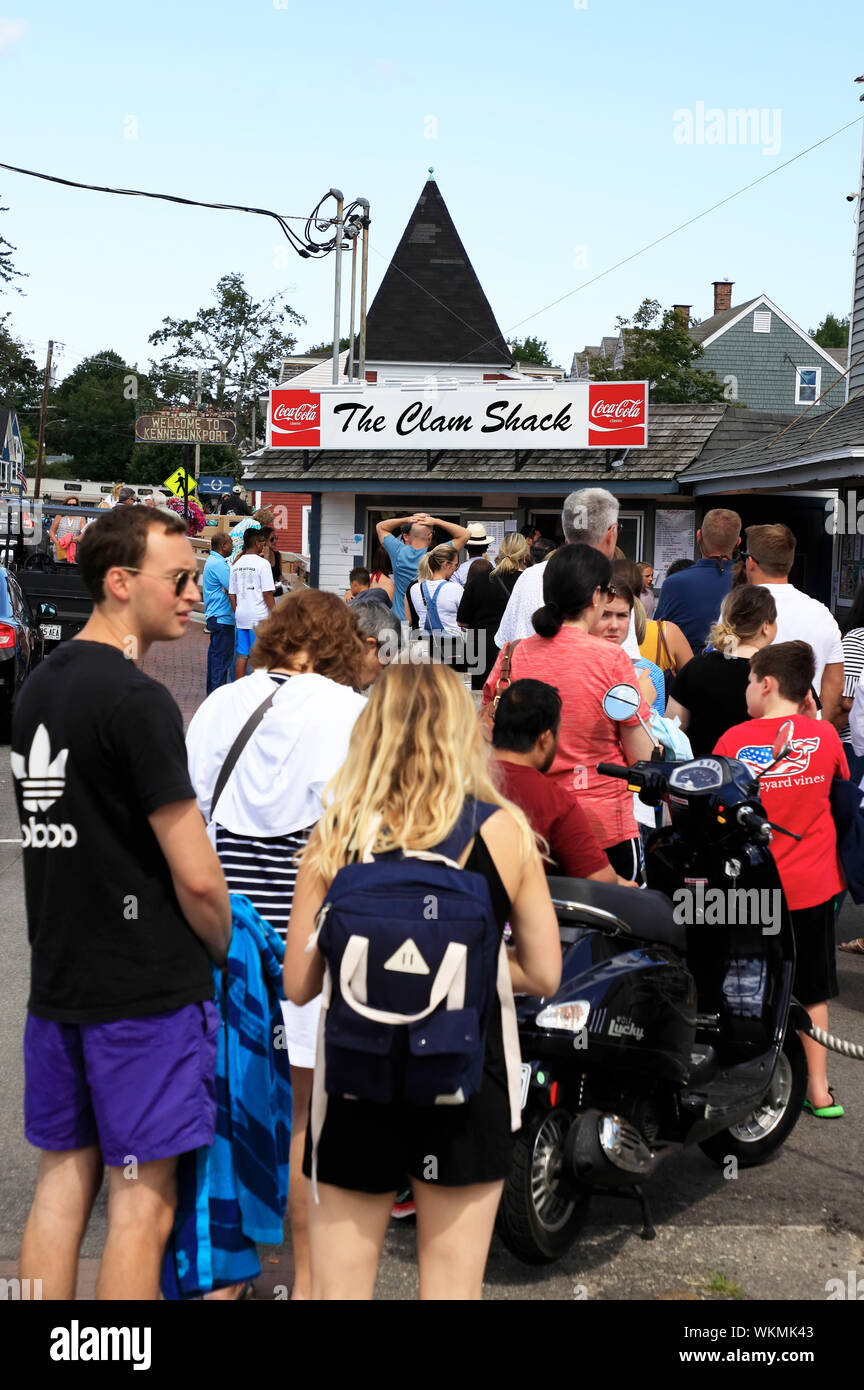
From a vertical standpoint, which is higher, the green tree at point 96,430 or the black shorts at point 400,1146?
the green tree at point 96,430

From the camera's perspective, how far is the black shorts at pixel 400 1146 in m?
2.57

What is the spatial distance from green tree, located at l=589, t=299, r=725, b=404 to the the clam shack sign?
23.6 metres

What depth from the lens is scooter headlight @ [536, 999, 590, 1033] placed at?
367 centimetres

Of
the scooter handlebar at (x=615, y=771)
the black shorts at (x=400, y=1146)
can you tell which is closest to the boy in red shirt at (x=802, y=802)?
the scooter handlebar at (x=615, y=771)

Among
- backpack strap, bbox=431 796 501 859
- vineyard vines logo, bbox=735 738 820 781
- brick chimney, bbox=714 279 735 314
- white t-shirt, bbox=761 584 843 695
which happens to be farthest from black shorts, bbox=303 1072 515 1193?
brick chimney, bbox=714 279 735 314

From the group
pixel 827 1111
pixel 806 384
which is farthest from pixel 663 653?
pixel 806 384

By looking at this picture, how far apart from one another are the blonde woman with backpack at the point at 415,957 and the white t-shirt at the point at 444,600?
8.42 m

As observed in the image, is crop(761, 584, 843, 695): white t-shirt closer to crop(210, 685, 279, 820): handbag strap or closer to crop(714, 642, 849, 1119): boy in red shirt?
crop(714, 642, 849, 1119): boy in red shirt

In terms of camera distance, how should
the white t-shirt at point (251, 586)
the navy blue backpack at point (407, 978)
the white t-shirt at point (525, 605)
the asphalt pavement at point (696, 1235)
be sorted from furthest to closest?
the white t-shirt at point (251, 586) → the white t-shirt at point (525, 605) → the asphalt pavement at point (696, 1235) → the navy blue backpack at point (407, 978)

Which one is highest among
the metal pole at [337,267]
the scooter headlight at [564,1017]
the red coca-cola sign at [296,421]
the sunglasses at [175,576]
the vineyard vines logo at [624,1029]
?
the metal pole at [337,267]

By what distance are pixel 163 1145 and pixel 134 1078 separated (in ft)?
0.51

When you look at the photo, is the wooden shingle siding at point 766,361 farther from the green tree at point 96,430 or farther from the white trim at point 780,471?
the green tree at point 96,430

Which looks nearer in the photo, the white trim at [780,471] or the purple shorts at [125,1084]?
the purple shorts at [125,1084]
